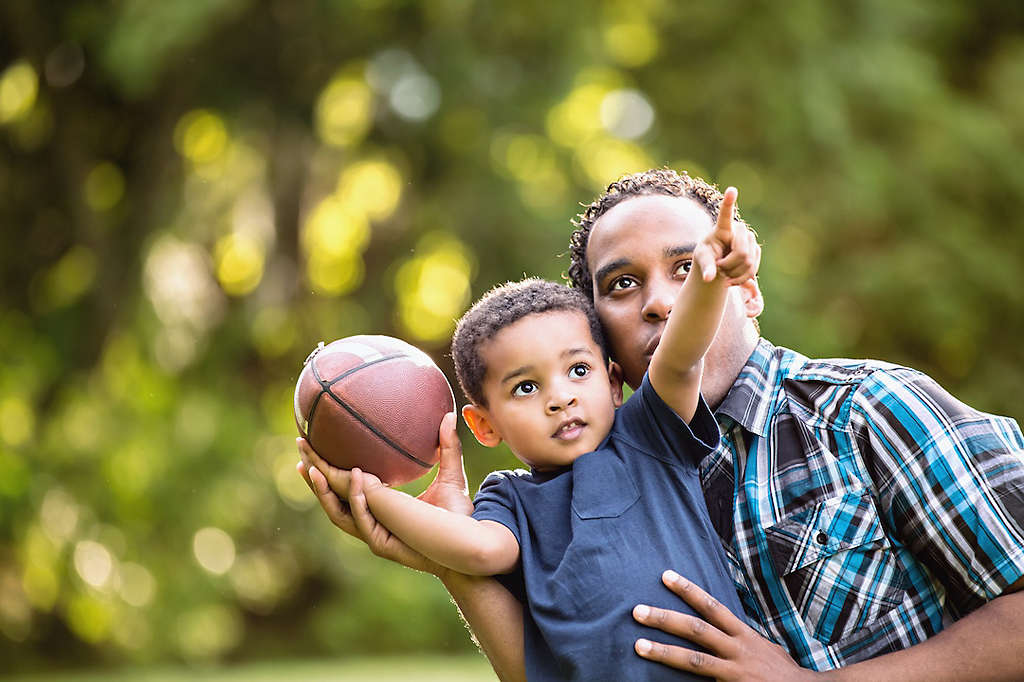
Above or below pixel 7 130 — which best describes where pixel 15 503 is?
below

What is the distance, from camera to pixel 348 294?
53.9ft

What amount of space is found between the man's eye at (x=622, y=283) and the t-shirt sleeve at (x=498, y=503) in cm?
58

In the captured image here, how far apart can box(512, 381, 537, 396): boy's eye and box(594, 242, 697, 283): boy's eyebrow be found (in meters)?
0.38

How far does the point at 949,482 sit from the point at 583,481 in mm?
855

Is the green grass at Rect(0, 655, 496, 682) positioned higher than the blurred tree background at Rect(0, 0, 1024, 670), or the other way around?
the blurred tree background at Rect(0, 0, 1024, 670)

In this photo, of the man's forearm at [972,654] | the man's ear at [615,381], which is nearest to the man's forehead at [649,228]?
the man's ear at [615,381]

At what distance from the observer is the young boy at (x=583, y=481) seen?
2.69m

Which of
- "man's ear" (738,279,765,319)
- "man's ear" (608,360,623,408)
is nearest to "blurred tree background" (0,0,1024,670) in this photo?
"man's ear" (738,279,765,319)

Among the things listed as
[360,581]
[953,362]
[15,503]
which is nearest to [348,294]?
[360,581]

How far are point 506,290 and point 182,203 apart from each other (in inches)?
486

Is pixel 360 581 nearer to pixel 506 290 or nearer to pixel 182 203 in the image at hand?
pixel 182 203

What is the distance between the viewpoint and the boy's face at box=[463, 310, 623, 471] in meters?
2.94

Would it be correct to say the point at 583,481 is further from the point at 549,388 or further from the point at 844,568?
the point at 844,568

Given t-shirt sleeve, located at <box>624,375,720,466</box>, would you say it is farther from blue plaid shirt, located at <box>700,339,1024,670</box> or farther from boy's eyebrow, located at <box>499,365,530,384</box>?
boy's eyebrow, located at <box>499,365,530,384</box>
